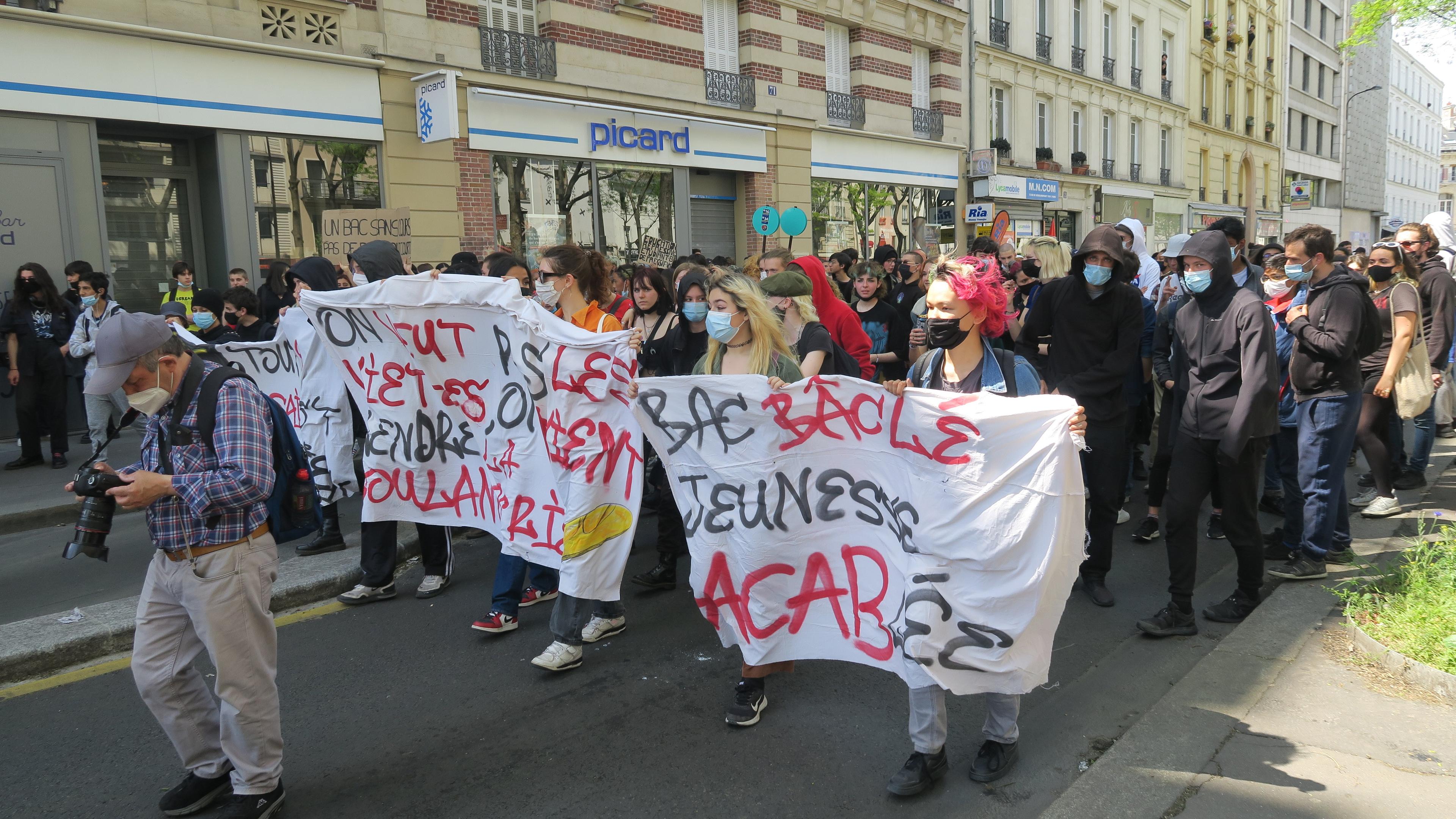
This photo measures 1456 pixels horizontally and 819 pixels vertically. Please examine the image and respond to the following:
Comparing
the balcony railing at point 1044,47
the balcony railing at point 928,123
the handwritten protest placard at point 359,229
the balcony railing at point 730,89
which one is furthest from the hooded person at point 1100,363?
the balcony railing at point 1044,47

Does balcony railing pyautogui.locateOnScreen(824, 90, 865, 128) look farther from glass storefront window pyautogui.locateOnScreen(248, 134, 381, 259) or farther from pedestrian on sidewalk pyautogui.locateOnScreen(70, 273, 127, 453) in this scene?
pedestrian on sidewalk pyautogui.locateOnScreen(70, 273, 127, 453)

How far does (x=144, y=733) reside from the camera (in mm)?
3973

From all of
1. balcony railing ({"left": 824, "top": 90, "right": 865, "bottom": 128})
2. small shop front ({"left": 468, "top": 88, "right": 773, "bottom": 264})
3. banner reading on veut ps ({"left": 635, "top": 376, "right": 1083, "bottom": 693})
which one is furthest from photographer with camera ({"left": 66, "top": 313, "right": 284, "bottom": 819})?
balcony railing ({"left": 824, "top": 90, "right": 865, "bottom": 128})

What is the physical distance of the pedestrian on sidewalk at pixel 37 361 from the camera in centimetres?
912

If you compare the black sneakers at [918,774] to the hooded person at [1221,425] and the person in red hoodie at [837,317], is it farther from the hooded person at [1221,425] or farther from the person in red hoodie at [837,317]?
the person in red hoodie at [837,317]

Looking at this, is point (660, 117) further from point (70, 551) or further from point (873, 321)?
point (70, 551)

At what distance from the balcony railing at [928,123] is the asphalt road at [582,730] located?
19.9 meters

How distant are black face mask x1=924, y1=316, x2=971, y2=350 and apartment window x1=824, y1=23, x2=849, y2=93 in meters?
18.2

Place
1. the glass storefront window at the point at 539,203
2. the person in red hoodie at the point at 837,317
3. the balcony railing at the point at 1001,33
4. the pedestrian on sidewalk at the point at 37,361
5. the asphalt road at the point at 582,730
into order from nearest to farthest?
the asphalt road at the point at 582,730
the person in red hoodie at the point at 837,317
the pedestrian on sidewalk at the point at 37,361
the glass storefront window at the point at 539,203
the balcony railing at the point at 1001,33

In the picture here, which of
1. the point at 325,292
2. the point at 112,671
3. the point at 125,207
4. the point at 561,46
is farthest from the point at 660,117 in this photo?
the point at 112,671

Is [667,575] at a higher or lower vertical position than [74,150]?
lower

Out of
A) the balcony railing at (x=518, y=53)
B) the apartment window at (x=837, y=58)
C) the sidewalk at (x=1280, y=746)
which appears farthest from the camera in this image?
the apartment window at (x=837, y=58)

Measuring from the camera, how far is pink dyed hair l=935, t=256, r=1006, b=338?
11.8ft

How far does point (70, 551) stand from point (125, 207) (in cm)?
990
